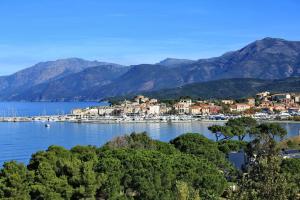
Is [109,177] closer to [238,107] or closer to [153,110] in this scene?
[238,107]

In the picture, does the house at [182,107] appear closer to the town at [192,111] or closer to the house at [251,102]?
the town at [192,111]

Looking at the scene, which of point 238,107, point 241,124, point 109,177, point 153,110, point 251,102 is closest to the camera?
point 109,177

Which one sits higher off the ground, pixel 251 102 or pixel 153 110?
pixel 251 102

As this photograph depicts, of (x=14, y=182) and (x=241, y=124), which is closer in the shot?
(x=14, y=182)

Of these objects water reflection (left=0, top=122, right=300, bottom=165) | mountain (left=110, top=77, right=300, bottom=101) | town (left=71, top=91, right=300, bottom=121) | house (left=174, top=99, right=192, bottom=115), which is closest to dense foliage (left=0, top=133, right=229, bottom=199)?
water reflection (left=0, top=122, right=300, bottom=165)

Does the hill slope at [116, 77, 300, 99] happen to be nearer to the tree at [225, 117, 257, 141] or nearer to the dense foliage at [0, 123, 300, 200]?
the tree at [225, 117, 257, 141]

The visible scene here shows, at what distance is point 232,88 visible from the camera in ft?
487

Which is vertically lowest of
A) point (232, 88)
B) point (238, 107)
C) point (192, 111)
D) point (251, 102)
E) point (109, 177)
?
point (109, 177)

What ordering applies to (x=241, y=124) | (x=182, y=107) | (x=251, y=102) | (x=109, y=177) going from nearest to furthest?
(x=109, y=177) < (x=241, y=124) < (x=182, y=107) < (x=251, y=102)

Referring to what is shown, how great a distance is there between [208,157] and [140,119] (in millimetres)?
56572

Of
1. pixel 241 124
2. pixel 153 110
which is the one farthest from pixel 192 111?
pixel 241 124

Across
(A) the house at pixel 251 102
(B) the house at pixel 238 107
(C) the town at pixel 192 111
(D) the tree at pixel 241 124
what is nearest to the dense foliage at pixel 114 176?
(D) the tree at pixel 241 124

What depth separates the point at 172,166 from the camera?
58.0 feet

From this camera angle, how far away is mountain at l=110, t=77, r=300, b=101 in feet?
445
